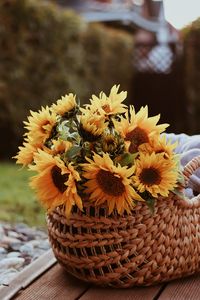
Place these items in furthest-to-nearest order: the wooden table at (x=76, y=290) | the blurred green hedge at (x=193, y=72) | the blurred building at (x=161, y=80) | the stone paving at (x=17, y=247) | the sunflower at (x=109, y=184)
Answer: the blurred building at (x=161, y=80)
the blurred green hedge at (x=193, y=72)
the stone paving at (x=17, y=247)
the wooden table at (x=76, y=290)
the sunflower at (x=109, y=184)

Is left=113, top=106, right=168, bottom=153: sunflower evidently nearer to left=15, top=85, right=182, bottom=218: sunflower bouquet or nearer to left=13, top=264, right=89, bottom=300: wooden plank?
left=15, top=85, right=182, bottom=218: sunflower bouquet

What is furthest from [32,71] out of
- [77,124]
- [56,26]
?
[77,124]

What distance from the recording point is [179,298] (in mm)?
1562

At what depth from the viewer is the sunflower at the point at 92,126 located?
61.2 inches

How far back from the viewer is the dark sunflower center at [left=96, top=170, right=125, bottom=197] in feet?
4.91

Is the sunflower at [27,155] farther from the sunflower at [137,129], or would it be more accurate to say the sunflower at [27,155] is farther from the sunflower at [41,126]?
the sunflower at [137,129]

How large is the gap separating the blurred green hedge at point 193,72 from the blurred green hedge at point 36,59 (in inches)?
35.3

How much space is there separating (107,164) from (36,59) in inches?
147

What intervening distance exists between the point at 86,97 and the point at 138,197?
4.20 metres

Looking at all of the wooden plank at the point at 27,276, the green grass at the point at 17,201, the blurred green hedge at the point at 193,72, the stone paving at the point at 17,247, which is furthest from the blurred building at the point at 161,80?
the wooden plank at the point at 27,276

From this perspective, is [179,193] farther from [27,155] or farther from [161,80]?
[161,80]

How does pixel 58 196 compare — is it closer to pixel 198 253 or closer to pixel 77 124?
pixel 77 124

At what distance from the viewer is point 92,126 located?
1.55 metres

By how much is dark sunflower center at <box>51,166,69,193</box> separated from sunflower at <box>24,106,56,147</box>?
15 centimetres
